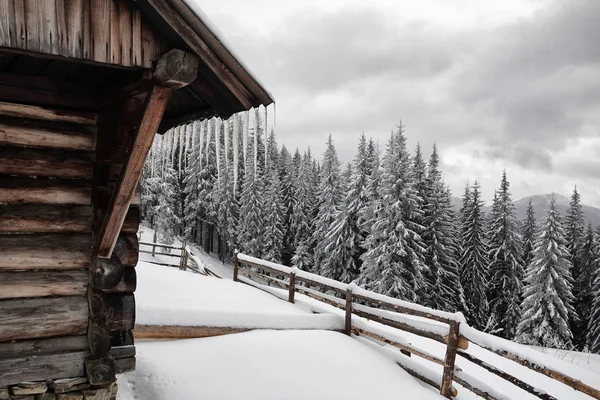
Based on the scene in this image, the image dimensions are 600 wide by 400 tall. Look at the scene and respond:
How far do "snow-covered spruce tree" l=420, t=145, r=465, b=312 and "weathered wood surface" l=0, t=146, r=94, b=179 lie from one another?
25.9 meters

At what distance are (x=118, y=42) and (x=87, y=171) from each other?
1412 millimetres

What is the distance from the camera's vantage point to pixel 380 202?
27516 millimetres

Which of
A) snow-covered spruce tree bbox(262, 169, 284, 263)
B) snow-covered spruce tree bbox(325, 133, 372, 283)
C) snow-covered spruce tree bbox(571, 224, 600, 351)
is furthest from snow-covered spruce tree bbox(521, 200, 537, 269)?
snow-covered spruce tree bbox(262, 169, 284, 263)

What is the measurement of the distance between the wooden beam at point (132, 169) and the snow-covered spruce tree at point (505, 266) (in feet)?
119

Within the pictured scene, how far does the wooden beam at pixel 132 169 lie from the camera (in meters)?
3.37

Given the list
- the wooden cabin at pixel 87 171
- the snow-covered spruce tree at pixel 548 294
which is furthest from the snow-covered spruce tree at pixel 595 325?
the wooden cabin at pixel 87 171

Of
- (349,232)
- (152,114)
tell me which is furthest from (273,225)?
(152,114)

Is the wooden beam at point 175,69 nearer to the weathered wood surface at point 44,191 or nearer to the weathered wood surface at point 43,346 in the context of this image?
the weathered wood surface at point 44,191

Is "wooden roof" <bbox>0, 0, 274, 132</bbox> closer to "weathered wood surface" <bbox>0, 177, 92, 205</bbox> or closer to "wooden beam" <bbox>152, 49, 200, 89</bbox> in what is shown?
"wooden beam" <bbox>152, 49, 200, 89</bbox>

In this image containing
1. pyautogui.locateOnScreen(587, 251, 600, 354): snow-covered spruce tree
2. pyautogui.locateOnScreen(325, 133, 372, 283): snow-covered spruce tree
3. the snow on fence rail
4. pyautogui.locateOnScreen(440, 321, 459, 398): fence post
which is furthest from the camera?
pyautogui.locateOnScreen(325, 133, 372, 283): snow-covered spruce tree

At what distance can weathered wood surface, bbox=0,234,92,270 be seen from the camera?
12.6 feet

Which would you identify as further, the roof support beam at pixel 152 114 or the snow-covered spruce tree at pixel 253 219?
the snow-covered spruce tree at pixel 253 219

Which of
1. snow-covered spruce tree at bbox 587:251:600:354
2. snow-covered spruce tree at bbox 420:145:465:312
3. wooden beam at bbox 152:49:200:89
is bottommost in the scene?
snow-covered spruce tree at bbox 587:251:600:354

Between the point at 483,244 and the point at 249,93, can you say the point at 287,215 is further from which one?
the point at 249,93
